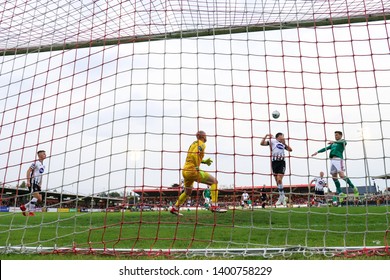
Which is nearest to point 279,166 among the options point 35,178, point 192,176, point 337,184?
point 337,184

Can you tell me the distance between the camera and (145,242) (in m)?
5.29

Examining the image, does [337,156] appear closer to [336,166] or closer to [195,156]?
[336,166]

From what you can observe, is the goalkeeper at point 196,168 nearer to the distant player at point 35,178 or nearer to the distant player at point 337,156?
the distant player at point 337,156

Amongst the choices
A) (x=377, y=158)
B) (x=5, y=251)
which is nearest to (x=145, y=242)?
(x=5, y=251)

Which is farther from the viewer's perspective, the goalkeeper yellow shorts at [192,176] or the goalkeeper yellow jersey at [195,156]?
the goalkeeper yellow shorts at [192,176]

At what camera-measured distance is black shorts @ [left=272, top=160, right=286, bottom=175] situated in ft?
31.7

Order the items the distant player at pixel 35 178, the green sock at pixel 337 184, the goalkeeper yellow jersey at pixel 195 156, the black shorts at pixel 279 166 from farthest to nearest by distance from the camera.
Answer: the green sock at pixel 337 184 < the black shorts at pixel 279 166 < the distant player at pixel 35 178 < the goalkeeper yellow jersey at pixel 195 156

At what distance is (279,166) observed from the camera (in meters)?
9.75

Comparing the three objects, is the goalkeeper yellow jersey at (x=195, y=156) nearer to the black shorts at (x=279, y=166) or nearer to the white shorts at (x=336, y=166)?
the black shorts at (x=279, y=166)

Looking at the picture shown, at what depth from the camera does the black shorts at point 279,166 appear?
9656 millimetres

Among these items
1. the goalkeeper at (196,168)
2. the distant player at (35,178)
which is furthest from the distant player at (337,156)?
the distant player at (35,178)

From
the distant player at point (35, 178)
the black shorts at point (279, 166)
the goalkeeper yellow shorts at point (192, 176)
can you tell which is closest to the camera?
the goalkeeper yellow shorts at point (192, 176)

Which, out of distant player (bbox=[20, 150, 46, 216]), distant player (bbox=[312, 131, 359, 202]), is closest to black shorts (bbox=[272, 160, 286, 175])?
distant player (bbox=[312, 131, 359, 202])

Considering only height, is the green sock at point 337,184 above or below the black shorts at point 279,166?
below
